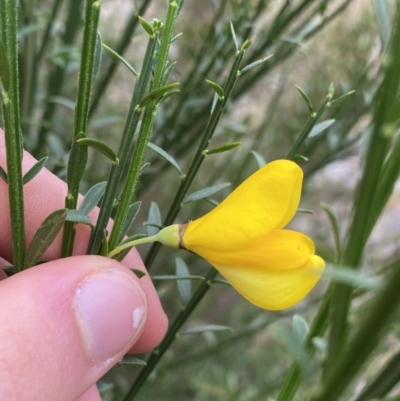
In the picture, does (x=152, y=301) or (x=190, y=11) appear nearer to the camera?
(x=152, y=301)

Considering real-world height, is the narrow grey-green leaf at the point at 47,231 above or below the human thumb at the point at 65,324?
above

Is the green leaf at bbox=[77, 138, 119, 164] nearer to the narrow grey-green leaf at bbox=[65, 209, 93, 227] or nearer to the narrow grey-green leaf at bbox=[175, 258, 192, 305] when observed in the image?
the narrow grey-green leaf at bbox=[65, 209, 93, 227]

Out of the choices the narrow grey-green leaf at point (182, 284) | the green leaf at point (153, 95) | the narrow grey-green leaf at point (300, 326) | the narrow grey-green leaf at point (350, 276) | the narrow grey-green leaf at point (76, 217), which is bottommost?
the narrow grey-green leaf at point (182, 284)

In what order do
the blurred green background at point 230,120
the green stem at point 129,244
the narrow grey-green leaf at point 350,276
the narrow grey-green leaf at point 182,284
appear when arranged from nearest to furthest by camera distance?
the narrow grey-green leaf at point 350,276, the green stem at point 129,244, the narrow grey-green leaf at point 182,284, the blurred green background at point 230,120

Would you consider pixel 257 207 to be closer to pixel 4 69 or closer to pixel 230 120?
pixel 4 69

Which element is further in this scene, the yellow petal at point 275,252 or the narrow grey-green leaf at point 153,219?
the narrow grey-green leaf at point 153,219

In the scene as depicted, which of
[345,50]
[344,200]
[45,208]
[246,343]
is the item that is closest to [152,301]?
[45,208]

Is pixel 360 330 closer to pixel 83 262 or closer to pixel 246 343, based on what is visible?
pixel 83 262

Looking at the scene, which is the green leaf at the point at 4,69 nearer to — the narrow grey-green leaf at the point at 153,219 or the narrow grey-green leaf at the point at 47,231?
the narrow grey-green leaf at the point at 47,231

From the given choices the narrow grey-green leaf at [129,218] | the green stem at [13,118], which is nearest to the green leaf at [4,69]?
the green stem at [13,118]
